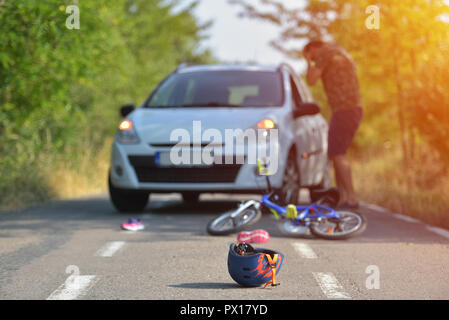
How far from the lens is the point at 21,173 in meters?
14.5

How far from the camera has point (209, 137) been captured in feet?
35.4

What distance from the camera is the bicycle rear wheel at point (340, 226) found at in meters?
8.89

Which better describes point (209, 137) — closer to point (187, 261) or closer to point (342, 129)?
point (342, 129)

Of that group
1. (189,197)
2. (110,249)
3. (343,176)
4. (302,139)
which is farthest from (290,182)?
(110,249)

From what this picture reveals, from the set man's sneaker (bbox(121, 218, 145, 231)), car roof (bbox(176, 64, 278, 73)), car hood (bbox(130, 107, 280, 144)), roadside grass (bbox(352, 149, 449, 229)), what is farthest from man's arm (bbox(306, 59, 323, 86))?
man's sneaker (bbox(121, 218, 145, 231))

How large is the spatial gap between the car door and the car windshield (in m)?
0.35

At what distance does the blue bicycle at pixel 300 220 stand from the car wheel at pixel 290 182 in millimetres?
1554

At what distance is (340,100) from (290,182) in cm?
123

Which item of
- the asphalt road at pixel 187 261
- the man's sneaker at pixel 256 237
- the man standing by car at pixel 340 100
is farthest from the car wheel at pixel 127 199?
the man's sneaker at pixel 256 237

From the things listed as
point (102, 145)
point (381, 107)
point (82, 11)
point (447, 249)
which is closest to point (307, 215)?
point (447, 249)

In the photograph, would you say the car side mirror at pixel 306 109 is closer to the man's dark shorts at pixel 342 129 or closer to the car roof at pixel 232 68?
the man's dark shorts at pixel 342 129

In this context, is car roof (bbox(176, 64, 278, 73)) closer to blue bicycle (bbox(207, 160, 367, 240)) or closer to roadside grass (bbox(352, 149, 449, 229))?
roadside grass (bbox(352, 149, 449, 229))

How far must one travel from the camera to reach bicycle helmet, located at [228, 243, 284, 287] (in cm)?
608

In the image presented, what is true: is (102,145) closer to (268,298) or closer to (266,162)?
(266,162)
